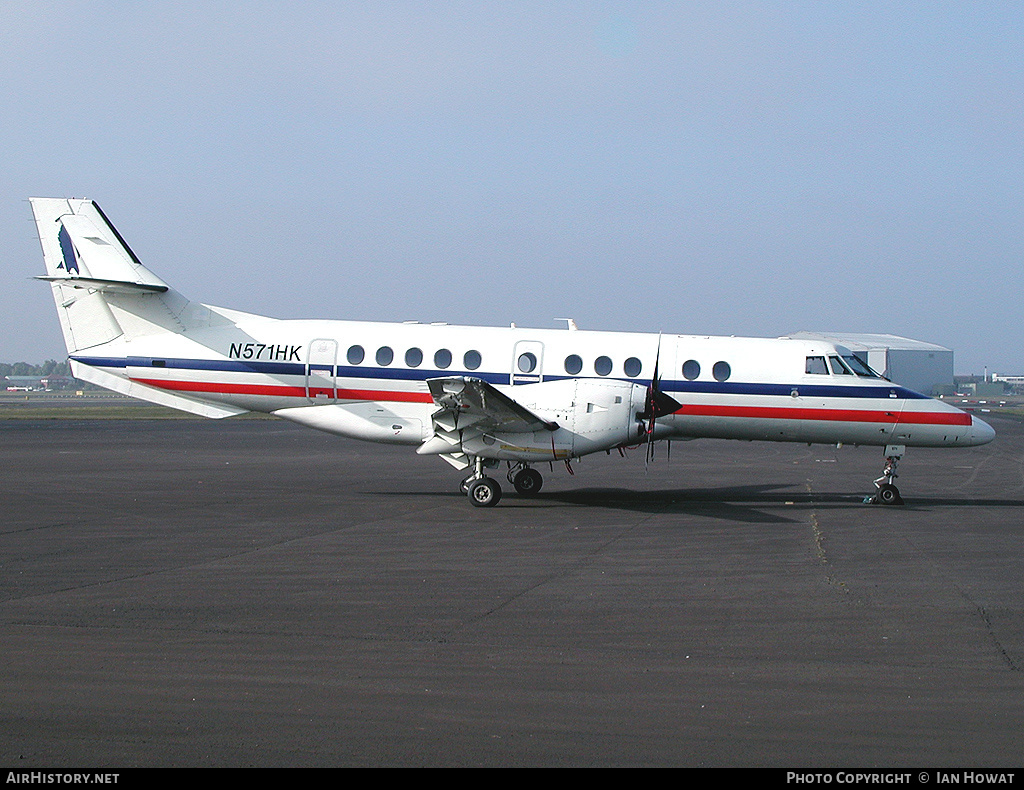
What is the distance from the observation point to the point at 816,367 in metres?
19.5

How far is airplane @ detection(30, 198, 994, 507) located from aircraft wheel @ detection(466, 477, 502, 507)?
726 mm

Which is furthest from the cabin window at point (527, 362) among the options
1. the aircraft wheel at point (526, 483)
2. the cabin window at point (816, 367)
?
the cabin window at point (816, 367)

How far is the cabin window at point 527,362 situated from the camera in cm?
1912

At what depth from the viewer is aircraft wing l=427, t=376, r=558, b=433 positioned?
54.0ft

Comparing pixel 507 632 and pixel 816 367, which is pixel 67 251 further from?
pixel 816 367

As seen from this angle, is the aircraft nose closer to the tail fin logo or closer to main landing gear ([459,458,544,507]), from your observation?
main landing gear ([459,458,544,507])

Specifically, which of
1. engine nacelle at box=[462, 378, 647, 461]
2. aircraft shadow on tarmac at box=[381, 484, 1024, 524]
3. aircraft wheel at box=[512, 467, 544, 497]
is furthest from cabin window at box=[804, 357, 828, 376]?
aircraft wheel at box=[512, 467, 544, 497]

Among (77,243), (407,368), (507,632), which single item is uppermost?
(77,243)

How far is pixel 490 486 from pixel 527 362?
9.76 feet

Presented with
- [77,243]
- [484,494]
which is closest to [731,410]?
[484,494]

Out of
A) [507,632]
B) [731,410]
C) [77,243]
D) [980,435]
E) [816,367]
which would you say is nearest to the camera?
[507,632]

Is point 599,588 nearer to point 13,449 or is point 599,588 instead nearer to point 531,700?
point 531,700
